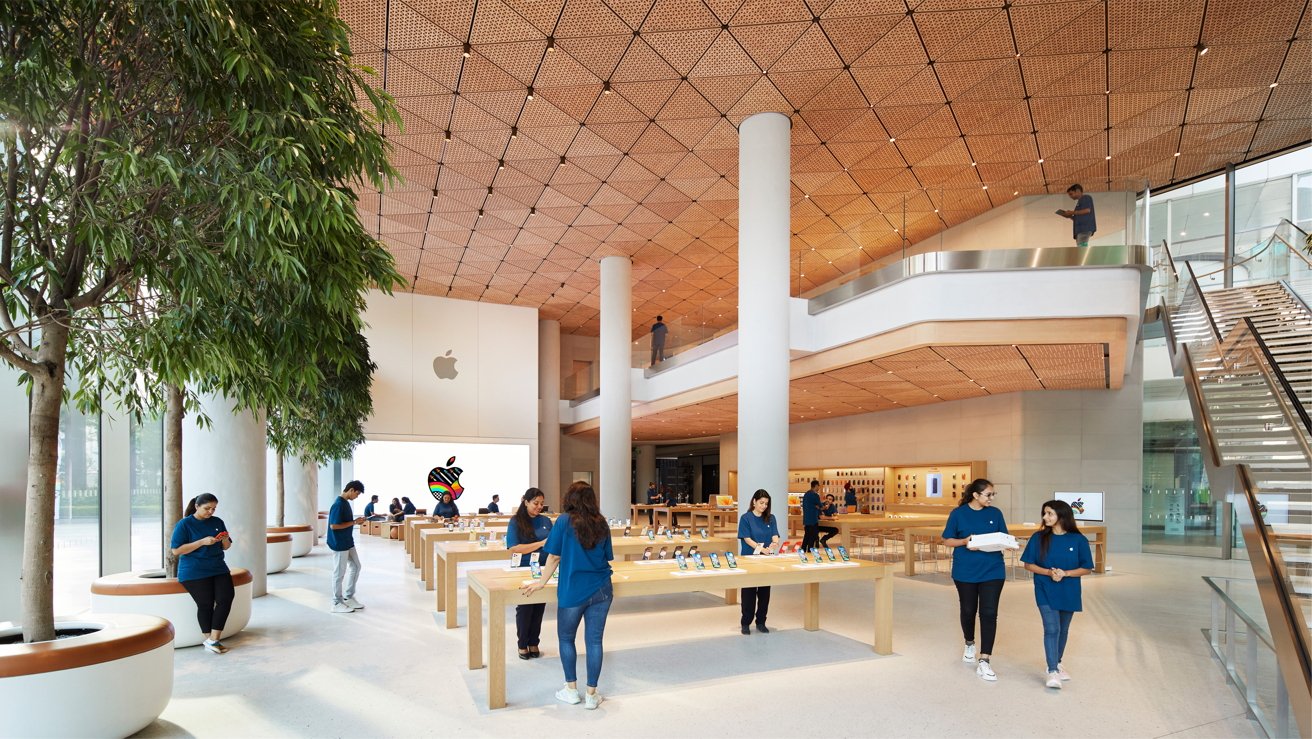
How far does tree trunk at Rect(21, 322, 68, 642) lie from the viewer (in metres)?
4.25

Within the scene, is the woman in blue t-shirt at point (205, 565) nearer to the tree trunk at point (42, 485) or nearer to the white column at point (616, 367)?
the tree trunk at point (42, 485)

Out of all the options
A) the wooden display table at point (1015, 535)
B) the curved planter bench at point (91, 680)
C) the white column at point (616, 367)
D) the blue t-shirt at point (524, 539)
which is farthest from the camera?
the white column at point (616, 367)

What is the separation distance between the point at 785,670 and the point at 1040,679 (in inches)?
78.0

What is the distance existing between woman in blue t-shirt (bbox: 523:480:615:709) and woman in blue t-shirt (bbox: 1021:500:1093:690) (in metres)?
3.29

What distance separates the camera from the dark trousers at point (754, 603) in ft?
23.8

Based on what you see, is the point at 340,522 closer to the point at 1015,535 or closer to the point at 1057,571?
the point at 1057,571

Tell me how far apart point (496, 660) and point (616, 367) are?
43.3 feet

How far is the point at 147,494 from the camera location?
387 inches

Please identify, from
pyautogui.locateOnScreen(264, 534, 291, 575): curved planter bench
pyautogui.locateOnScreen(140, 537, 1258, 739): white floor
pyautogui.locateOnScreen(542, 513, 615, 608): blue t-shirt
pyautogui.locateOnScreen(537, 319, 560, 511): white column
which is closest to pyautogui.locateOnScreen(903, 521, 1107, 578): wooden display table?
pyautogui.locateOnScreen(140, 537, 1258, 739): white floor

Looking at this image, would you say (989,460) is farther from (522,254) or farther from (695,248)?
(522,254)

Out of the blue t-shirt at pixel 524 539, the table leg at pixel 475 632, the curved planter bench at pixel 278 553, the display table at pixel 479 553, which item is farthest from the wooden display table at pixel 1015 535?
the curved planter bench at pixel 278 553

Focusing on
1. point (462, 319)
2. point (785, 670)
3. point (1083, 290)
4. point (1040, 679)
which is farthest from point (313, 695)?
point (462, 319)

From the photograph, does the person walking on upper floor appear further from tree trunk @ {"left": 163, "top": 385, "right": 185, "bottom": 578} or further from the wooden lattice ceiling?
tree trunk @ {"left": 163, "top": 385, "right": 185, "bottom": 578}

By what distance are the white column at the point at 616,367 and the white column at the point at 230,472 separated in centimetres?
915
